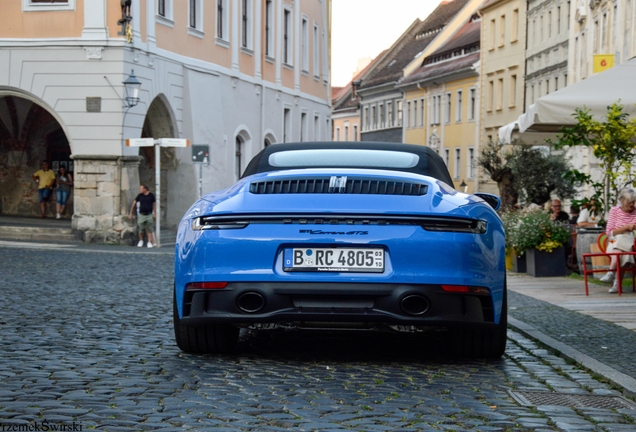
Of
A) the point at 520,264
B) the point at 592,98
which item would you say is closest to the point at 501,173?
the point at 520,264

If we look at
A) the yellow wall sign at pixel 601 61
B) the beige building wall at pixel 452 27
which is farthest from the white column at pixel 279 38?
the beige building wall at pixel 452 27

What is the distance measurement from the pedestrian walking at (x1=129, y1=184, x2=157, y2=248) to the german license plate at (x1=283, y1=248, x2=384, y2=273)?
20891mm

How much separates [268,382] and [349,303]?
647mm

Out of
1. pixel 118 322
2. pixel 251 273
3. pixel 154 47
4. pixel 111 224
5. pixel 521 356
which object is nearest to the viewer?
pixel 251 273

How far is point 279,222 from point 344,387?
1008mm

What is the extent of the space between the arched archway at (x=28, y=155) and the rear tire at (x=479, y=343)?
2805 cm

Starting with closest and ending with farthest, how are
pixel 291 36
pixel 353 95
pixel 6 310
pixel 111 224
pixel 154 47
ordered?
1. pixel 6 310
2. pixel 111 224
3. pixel 154 47
4. pixel 291 36
5. pixel 353 95

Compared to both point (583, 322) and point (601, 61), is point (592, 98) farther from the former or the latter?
point (601, 61)

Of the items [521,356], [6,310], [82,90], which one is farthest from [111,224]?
[521,356]

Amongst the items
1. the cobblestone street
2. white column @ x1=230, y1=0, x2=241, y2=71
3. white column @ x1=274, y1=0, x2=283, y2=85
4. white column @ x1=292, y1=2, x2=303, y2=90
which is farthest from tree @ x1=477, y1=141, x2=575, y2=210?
the cobblestone street

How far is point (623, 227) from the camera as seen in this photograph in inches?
520

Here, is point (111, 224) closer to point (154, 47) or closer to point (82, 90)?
point (82, 90)

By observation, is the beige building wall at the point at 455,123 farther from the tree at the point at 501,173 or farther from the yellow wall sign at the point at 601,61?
the yellow wall sign at the point at 601,61

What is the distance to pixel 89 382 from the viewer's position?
6016mm
